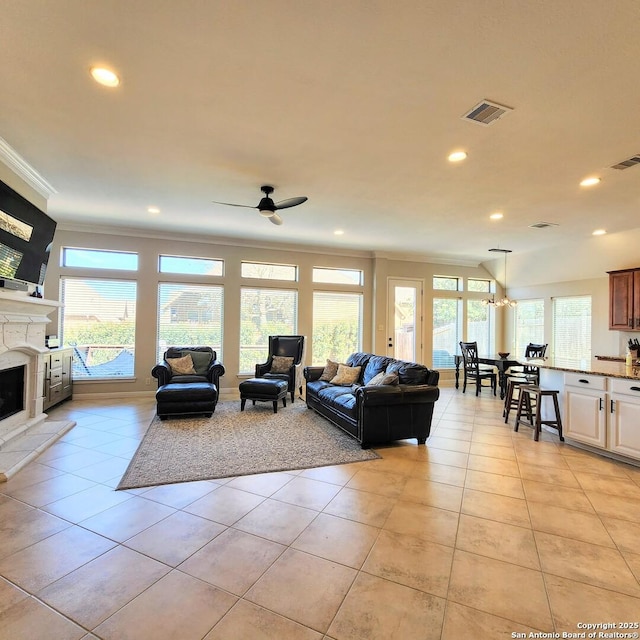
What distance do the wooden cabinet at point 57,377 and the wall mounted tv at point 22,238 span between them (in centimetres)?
129

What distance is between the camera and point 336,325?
25.1 feet

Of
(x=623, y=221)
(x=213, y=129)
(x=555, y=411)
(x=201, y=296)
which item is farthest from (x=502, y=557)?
(x=201, y=296)

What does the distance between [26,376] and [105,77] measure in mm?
3606

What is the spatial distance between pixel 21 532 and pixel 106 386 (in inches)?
169

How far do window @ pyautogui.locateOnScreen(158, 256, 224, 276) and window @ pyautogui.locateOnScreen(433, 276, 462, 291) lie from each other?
4.81 m

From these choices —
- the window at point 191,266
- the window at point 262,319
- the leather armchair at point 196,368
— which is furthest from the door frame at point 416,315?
the leather armchair at point 196,368

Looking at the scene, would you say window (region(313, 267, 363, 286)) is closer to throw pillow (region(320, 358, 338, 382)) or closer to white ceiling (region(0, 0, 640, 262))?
throw pillow (region(320, 358, 338, 382))

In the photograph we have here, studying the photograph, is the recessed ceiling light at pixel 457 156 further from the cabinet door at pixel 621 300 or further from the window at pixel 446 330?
the window at pixel 446 330

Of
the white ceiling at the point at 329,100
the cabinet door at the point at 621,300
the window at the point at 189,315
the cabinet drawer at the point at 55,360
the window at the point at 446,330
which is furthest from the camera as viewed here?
the window at the point at 446,330

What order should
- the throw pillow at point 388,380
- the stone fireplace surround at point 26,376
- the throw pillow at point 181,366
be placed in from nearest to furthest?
the stone fireplace surround at point 26,376 < the throw pillow at point 388,380 < the throw pillow at point 181,366

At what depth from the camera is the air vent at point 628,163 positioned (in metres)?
3.27

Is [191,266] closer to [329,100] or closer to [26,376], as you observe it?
[26,376]

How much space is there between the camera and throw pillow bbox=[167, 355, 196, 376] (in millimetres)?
5691

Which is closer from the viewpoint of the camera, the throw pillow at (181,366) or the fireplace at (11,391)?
the fireplace at (11,391)
